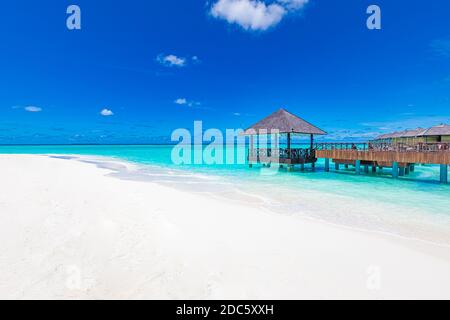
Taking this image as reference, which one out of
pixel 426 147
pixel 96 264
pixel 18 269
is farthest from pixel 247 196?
pixel 426 147

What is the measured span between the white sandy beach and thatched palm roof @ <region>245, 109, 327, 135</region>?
11006 millimetres

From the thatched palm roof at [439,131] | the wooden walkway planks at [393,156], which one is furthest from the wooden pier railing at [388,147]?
the thatched palm roof at [439,131]

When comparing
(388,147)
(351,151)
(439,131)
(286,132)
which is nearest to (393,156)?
(388,147)

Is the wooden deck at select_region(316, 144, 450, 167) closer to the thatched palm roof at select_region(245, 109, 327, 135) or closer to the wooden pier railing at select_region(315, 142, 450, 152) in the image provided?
the wooden pier railing at select_region(315, 142, 450, 152)

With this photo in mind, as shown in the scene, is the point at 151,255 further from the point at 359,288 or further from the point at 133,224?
the point at 359,288

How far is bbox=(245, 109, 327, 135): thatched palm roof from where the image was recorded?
52.4 feet

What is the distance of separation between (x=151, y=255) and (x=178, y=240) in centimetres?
66

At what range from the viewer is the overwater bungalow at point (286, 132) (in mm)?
16109

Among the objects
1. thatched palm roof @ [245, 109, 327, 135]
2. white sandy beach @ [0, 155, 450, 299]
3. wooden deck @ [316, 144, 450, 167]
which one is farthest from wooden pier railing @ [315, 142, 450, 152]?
white sandy beach @ [0, 155, 450, 299]

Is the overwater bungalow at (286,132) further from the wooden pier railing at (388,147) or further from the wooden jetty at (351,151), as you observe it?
the wooden pier railing at (388,147)

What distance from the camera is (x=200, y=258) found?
3.57 meters

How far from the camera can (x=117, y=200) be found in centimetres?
695
